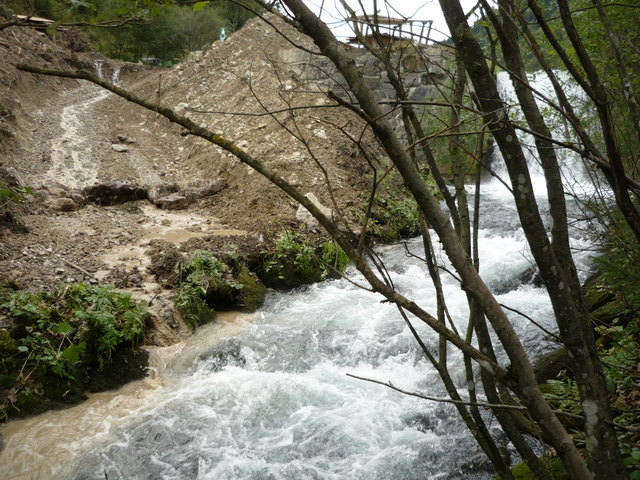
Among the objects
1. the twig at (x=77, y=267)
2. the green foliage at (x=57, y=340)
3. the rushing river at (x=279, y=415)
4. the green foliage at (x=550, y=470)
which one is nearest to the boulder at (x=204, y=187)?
the twig at (x=77, y=267)

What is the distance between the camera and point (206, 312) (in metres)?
5.53

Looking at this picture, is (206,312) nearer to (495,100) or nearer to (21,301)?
(21,301)

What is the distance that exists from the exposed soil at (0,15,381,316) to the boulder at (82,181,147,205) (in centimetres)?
22

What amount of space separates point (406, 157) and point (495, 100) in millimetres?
350

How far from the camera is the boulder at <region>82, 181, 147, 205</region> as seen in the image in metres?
7.91

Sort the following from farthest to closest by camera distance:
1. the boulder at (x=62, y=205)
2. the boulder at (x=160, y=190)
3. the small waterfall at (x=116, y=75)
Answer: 1. the small waterfall at (x=116, y=75)
2. the boulder at (x=160, y=190)
3. the boulder at (x=62, y=205)

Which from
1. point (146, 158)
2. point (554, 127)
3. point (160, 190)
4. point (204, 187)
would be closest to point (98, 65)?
point (146, 158)

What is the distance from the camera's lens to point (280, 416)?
4043mm

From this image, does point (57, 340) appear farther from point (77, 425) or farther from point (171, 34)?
point (171, 34)

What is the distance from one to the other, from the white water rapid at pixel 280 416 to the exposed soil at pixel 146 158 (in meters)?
1.46

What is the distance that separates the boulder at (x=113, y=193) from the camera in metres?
7.91

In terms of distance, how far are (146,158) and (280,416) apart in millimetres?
8558

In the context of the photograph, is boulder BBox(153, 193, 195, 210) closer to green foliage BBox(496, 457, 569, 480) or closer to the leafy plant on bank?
the leafy plant on bank

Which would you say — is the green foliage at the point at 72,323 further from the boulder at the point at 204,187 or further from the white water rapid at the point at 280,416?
the boulder at the point at 204,187
